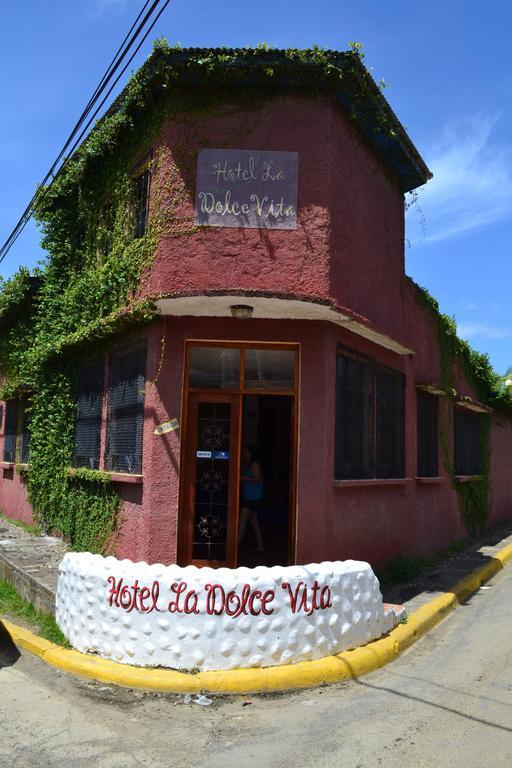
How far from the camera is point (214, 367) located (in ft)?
27.2

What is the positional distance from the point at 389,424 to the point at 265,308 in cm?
360

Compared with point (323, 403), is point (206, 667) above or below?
below

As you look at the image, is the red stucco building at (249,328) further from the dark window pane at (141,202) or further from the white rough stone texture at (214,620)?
the white rough stone texture at (214,620)

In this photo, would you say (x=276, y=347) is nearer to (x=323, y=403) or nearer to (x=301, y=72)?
(x=323, y=403)

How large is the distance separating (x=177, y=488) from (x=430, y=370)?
20.6ft

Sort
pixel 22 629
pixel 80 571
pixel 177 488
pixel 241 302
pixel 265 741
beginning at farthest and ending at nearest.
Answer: pixel 177 488
pixel 241 302
pixel 22 629
pixel 80 571
pixel 265 741

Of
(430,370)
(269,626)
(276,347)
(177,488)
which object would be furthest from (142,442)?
(430,370)

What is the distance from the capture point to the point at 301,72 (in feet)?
26.7

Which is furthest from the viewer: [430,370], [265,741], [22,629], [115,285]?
[430,370]

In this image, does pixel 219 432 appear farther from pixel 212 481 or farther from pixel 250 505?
pixel 250 505

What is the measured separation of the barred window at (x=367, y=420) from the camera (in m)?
8.58

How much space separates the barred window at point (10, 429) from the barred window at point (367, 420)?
29.3 ft

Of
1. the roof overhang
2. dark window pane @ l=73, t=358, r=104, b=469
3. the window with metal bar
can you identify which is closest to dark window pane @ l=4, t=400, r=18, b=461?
the window with metal bar

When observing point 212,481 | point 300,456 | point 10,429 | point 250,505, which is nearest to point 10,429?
point 10,429
